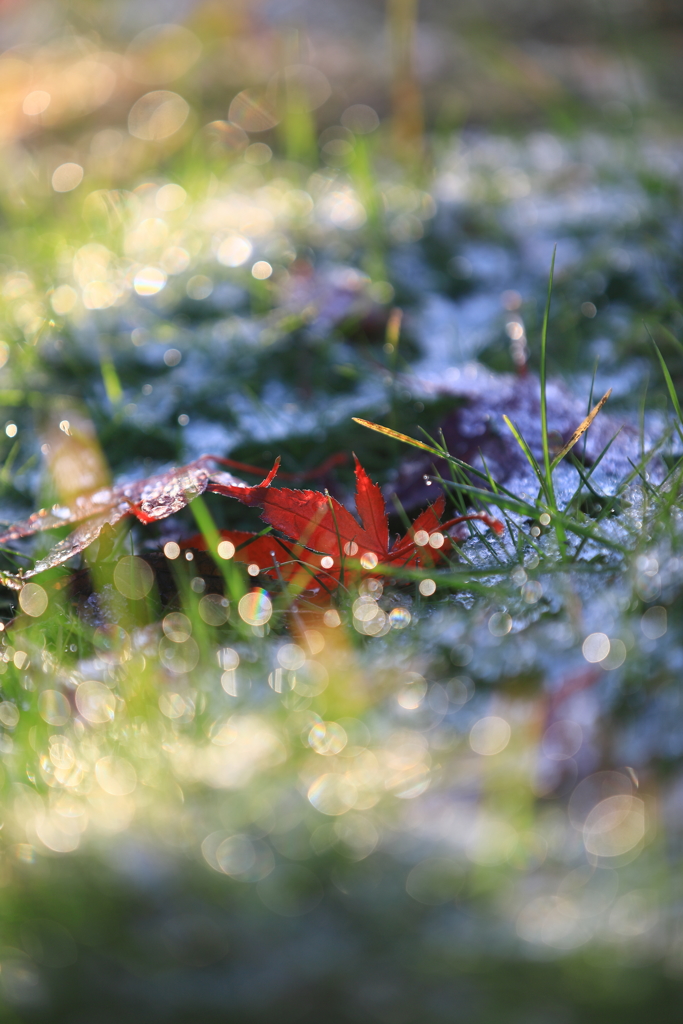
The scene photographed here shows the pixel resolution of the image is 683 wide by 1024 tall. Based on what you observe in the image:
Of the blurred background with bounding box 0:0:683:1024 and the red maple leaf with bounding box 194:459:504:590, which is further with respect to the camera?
the red maple leaf with bounding box 194:459:504:590

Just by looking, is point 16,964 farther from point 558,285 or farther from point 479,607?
point 558,285

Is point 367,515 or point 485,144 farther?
point 485,144

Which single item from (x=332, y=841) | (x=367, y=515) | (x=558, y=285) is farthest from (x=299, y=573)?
(x=558, y=285)

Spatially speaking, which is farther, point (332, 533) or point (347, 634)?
point (332, 533)

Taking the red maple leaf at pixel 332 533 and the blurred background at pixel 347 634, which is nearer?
the blurred background at pixel 347 634
